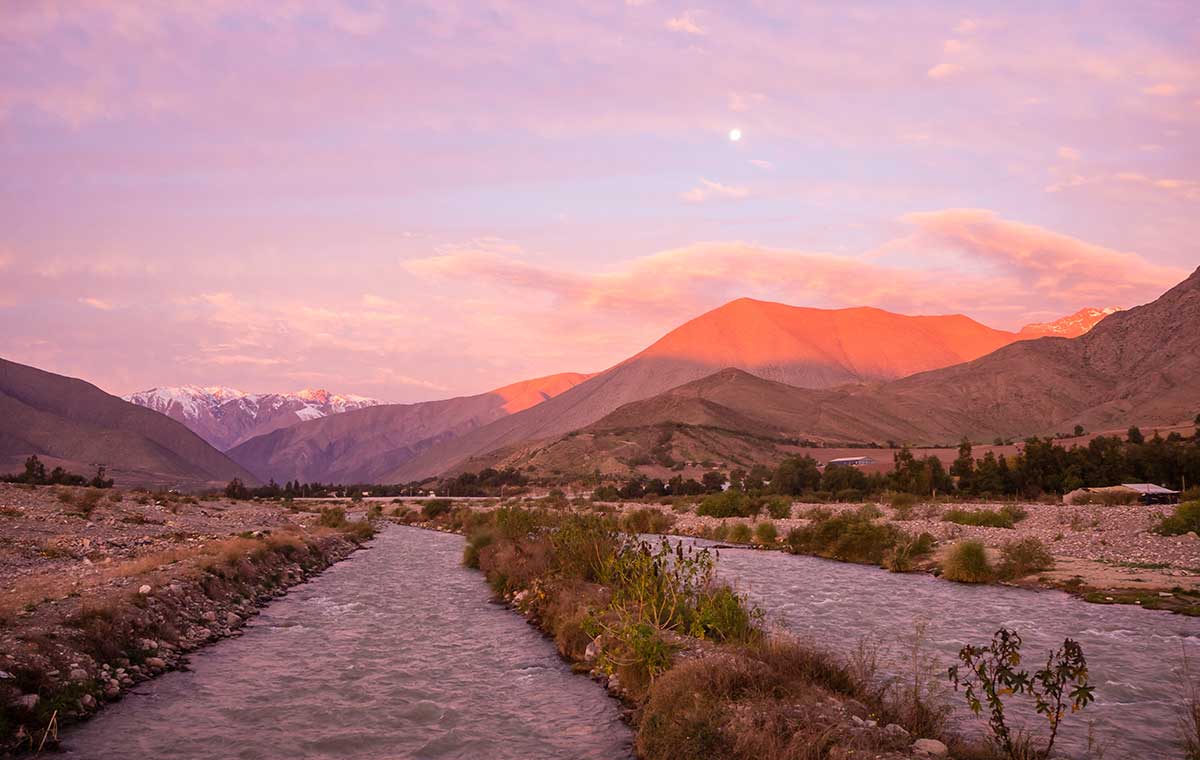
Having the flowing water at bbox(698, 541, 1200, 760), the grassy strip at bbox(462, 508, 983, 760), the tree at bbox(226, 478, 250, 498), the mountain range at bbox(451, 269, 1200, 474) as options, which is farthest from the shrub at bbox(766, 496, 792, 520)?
the tree at bbox(226, 478, 250, 498)

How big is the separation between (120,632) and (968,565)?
29903 millimetres

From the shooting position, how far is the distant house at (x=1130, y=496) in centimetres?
5494

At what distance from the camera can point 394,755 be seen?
12578 millimetres

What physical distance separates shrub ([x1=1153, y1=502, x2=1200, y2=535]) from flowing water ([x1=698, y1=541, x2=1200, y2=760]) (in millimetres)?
13341

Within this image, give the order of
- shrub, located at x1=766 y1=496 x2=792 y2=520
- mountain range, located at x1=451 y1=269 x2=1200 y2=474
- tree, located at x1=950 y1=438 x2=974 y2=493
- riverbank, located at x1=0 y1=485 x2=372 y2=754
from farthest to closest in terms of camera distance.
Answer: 1. mountain range, located at x1=451 y1=269 x2=1200 y2=474
2. tree, located at x1=950 y1=438 x2=974 y2=493
3. shrub, located at x1=766 y1=496 x2=792 y2=520
4. riverbank, located at x1=0 y1=485 x2=372 y2=754

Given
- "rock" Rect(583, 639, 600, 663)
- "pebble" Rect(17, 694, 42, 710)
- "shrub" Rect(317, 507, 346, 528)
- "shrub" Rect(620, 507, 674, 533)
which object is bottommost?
"shrub" Rect(317, 507, 346, 528)

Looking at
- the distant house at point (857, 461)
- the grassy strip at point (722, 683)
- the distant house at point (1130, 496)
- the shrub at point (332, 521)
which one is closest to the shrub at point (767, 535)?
the distant house at point (1130, 496)

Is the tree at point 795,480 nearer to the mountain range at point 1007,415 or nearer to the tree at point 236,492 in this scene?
the mountain range at point 1007,415

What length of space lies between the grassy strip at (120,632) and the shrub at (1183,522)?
40510 mm

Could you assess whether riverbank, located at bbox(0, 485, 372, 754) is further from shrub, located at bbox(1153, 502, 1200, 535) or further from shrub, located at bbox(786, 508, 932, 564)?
shrub, located at bbox(1153, 502, 1200, 535)

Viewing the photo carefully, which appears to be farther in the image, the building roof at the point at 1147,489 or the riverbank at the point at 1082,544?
the building roof at the point at 1147,489

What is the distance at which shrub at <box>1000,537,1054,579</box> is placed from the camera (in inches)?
1230

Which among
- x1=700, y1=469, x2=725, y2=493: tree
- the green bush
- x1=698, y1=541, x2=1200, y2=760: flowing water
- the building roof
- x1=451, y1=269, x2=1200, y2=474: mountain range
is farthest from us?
x1=451, y1=269, x2=1200, y2=474: mountain range

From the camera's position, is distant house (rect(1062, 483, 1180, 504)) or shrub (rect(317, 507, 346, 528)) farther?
shrub (rect(317, 507, 346, 528))
